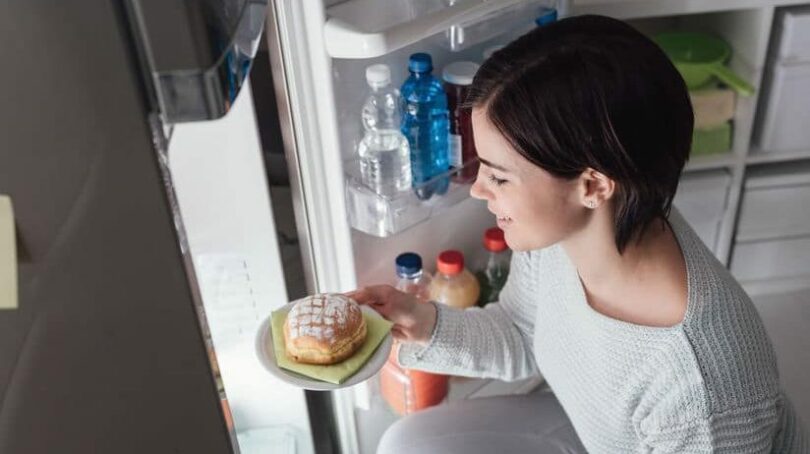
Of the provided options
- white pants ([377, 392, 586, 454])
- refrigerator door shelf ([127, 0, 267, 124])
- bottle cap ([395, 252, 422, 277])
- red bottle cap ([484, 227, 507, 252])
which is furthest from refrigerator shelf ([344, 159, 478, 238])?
refrigerator door shelf ([127, 0, 267, 124])

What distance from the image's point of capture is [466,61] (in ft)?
4.03

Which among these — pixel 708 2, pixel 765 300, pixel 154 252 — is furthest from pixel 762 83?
pixel 154 252

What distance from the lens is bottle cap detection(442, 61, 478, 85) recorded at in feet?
3.77

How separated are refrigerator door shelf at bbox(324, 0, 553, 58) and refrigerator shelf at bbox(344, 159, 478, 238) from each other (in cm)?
22

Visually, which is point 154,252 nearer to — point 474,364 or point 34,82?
point 34,82

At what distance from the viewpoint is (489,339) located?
126cm

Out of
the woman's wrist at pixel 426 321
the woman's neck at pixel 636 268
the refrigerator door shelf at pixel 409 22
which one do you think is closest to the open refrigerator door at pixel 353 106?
the refrigerator door shelf at pixel 409 22

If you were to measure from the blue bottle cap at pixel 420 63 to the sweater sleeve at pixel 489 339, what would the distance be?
0.34m

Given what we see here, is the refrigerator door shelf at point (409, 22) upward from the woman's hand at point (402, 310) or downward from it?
upward

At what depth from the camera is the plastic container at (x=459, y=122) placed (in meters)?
1.16

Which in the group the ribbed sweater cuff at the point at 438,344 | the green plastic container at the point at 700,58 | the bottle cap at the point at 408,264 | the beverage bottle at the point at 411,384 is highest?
the green plastic container at the point at 700,58

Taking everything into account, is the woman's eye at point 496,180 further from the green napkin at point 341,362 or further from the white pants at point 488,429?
the white pants at point 488,429

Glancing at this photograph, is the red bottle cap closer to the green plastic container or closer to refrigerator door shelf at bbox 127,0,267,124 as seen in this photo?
the green plastic container

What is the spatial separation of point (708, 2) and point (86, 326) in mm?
1183
